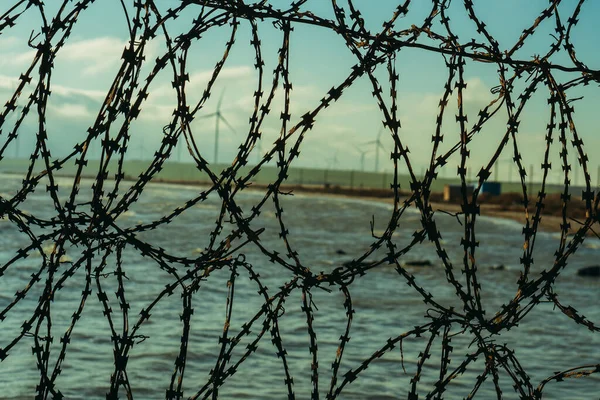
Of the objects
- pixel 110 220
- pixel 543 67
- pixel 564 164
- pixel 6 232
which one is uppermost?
pixel 543 67

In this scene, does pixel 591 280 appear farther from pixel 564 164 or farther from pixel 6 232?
pixel 6 232

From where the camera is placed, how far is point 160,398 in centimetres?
968

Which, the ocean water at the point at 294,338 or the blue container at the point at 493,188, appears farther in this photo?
the blue container at the point at 493,188

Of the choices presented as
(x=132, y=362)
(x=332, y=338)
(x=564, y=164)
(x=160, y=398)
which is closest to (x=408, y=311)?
(x=332, y=338)

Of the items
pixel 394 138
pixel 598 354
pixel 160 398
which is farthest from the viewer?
pixel 598 354

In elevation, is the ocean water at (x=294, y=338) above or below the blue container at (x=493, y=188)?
below

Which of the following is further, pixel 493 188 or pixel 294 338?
pixel 493 188

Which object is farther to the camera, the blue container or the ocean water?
the blue container

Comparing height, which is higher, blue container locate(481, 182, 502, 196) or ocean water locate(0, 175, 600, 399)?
blue container locate(481, 182, 502, 196)

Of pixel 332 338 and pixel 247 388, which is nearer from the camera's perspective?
pixel 247 388

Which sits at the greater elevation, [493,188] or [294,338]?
[493,188]

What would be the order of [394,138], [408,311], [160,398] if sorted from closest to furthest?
[394,138]
[160,398]
[408,311]

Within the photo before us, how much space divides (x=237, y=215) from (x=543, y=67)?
1.61m

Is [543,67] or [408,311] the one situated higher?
[543,67]
